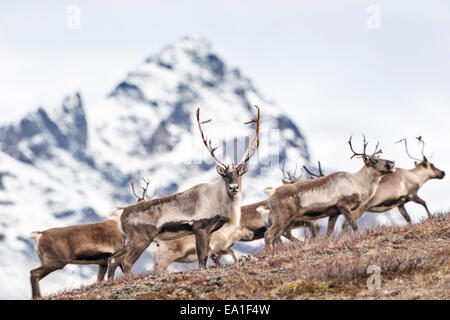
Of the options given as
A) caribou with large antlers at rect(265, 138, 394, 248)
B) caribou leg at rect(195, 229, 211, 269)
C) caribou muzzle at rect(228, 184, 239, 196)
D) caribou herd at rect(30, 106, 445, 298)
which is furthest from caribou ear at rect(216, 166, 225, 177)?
caribou with large antlers at rect(265, 138, 394, 248)

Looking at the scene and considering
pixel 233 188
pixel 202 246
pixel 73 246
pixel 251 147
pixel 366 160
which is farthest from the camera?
pixel 366 160

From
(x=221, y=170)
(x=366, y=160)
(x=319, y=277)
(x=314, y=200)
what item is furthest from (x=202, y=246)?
(x=366, y=160)

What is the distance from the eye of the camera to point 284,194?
14.6 meters

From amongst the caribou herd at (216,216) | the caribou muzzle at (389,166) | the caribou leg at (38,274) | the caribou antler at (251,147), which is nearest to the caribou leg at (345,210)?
the caribou herd at (216,216)

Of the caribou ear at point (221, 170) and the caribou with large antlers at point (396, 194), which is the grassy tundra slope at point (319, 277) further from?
the caribou with large antlers at point (396, 194)

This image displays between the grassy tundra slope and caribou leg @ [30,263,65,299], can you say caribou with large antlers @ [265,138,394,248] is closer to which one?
the grassy tundra slope

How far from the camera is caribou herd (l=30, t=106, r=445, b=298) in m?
12.6

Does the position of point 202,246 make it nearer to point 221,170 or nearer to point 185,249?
point 221,170

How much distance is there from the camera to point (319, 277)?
9039 mm

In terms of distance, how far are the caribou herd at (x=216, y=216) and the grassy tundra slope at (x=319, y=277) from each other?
124 centimetres

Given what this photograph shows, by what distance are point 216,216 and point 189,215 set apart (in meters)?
0.46
